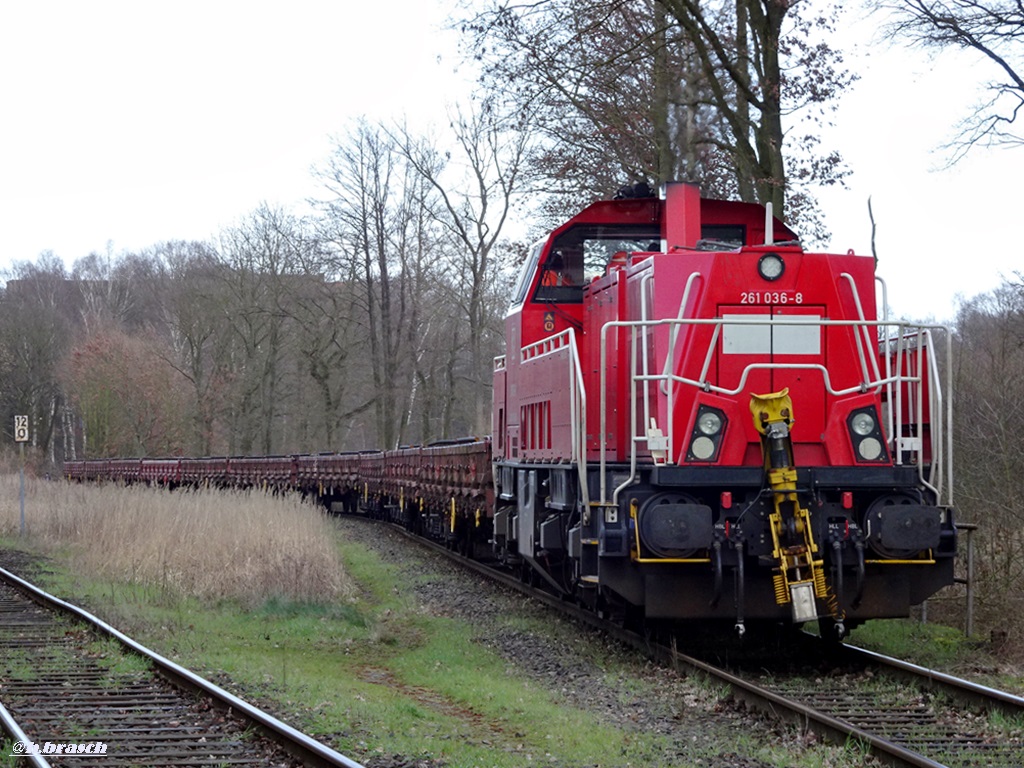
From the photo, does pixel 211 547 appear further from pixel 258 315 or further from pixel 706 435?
pixel 258 315

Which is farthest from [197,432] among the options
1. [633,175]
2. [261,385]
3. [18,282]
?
[633,175]

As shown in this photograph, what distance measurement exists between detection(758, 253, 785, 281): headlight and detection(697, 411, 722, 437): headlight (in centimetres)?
116

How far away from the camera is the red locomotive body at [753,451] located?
8.32 meters

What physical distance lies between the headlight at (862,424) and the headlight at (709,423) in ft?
3.41

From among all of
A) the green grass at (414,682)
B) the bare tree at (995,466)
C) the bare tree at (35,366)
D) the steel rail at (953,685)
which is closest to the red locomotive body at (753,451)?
the steel rail at (953,685)

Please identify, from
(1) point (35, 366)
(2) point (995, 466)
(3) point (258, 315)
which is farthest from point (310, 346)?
(2) point (995, 466)

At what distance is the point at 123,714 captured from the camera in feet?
23.7

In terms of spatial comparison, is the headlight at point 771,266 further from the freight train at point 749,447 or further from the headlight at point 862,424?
the headlight at point 862,424

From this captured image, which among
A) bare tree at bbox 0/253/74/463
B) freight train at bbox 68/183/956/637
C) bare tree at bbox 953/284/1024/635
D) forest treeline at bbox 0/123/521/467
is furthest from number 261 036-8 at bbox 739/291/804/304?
bare tree at bbox 0/253/74/463

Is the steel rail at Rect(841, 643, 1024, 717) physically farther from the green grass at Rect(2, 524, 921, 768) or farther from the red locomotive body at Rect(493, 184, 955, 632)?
the green grass at Rect(2, 524, 921, 768)

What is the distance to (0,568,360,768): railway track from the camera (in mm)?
6074

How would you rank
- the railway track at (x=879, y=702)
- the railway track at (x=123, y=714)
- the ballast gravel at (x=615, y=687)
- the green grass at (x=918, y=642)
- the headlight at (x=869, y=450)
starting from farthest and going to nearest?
the green grass at (x=918, y=642) → the headlight at (x=869, y=450) → the ballast gravel at (x=615, y=687) → the railway track at (x=879, y=702) → the railway track at (x=123, y=714)

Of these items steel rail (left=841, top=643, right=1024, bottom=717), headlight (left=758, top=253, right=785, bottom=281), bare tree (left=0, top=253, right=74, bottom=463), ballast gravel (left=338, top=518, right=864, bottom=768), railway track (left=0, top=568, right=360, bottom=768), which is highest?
bare tree (left=0, top=253, right=74, bottom=463)

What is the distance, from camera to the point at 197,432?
5125 cm
